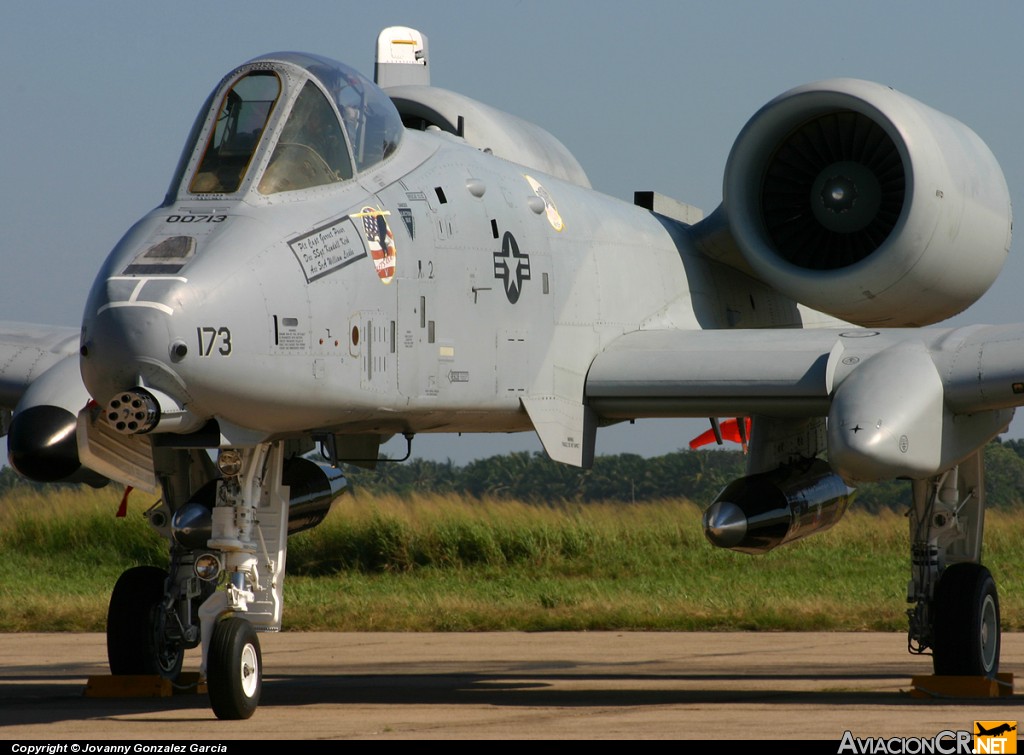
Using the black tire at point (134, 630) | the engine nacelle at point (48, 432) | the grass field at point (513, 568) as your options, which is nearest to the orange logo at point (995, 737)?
the black tire at point (134, 630)

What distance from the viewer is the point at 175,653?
11.7 meters

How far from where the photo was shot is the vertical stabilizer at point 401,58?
16.4 metres

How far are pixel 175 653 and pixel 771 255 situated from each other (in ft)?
17.9

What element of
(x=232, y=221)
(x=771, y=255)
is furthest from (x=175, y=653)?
(x=771, y=255)

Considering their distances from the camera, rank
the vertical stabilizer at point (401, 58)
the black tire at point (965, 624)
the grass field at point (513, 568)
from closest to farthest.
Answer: the black tire at point (965, 624)
the vertical stabilizer at point (401, 58)
the grass field at point (513, 568)

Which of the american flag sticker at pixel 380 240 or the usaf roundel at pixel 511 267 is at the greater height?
the american flag sticker at pixel 380 240

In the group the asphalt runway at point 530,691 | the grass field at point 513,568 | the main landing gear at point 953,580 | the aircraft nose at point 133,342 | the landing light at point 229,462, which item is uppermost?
the aircraft nose at point 133,342

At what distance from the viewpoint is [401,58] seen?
1652cm

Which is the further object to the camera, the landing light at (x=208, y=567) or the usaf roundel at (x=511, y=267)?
the usaf roundel at (x=511, y=267)

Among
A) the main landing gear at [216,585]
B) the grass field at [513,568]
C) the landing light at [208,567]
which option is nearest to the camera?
the main landing gear at [216,585]

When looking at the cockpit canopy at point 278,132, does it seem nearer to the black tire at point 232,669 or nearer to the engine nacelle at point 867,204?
the black tire at point 232,669

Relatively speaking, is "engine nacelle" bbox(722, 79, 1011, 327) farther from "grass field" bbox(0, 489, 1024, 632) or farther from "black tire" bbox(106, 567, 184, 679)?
"grass field" bbox(0, 489, 1024, 632)

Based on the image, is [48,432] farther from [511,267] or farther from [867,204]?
[867,204]

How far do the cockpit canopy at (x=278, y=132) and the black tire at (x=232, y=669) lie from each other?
98.4 inches
